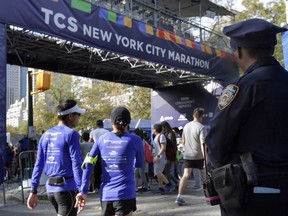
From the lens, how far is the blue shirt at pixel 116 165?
4102 millimetres

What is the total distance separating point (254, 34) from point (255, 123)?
0.50m

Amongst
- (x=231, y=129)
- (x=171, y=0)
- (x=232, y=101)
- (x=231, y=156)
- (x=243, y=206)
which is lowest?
(x=243, y=206)

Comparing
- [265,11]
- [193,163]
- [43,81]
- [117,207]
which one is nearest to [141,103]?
[265,11]

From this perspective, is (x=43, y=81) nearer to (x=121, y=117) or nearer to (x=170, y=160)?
(x=170, y=160)

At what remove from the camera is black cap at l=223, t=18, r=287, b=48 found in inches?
86.7

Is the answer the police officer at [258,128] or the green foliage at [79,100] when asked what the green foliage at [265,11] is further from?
the police officer at [258,128]

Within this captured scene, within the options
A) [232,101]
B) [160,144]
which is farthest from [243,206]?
[160,144]

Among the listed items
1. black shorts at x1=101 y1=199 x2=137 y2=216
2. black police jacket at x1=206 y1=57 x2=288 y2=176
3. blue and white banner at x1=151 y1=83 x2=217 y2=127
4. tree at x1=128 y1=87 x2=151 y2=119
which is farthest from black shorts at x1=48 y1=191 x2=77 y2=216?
tree at x1=128 y1=87 x2=151 y2=119

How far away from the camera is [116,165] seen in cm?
419

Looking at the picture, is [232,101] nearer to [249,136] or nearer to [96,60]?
[249,136]

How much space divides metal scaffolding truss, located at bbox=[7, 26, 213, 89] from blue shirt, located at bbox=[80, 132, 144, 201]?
26.0 ft

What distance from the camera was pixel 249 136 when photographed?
6.95ft

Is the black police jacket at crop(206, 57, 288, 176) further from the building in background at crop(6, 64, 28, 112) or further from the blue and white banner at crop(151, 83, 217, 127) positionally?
the blue and white banner at crop(151, 83, 217, 127)

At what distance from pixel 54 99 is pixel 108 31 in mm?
36121
